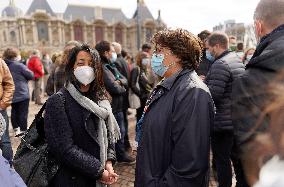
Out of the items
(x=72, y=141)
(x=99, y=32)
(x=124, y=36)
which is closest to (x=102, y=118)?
(x=72, y=141)

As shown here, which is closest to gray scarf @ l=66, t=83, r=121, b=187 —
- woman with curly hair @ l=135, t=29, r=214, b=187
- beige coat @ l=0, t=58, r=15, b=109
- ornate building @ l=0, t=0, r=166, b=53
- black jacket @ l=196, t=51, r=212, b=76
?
woman with curly hair @ l=135, t=29, r=214, b=187

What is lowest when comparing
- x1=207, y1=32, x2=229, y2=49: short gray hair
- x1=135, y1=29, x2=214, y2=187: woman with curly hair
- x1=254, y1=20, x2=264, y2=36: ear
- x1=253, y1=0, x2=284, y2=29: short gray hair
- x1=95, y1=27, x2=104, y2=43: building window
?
x1=135, y1=29, x2=214, y2=187: woman with curly hair

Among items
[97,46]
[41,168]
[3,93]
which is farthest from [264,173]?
[3,93]

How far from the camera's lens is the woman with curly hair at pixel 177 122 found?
167cm

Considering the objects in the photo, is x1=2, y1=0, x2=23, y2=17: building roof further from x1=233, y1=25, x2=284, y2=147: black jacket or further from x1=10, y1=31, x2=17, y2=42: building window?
x1=233, y1=25, x2=284, y2=147: black jacket

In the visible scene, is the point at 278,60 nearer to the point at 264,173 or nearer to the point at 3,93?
the point at 264,173

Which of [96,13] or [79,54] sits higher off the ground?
[96,13]

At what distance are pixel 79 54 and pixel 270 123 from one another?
160 cm

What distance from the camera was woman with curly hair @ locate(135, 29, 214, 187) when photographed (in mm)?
1666

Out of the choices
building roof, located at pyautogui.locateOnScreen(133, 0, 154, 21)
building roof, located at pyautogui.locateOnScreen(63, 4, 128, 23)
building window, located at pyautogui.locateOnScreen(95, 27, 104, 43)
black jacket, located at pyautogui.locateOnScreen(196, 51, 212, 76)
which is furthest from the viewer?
building window, located at pyautogui.locateOnScreen(95, 27, 104, 43)

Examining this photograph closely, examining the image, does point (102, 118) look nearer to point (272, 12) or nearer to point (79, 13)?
point (272, 12)

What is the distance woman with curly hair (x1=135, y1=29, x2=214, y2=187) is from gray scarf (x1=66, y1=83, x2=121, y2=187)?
45cm

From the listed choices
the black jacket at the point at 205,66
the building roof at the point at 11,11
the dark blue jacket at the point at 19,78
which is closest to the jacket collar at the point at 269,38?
the black jacket at the point at 205,66

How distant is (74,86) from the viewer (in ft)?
7.45
